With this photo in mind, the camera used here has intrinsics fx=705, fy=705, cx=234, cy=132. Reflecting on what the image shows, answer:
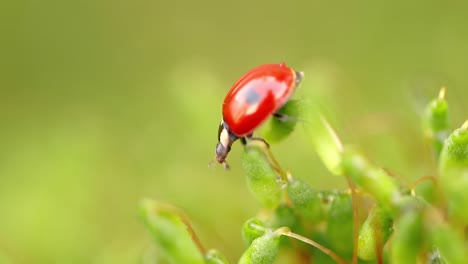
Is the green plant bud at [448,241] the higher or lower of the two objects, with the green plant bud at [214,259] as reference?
lower

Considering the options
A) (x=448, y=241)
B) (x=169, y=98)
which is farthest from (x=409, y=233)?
(x=169, y=98)

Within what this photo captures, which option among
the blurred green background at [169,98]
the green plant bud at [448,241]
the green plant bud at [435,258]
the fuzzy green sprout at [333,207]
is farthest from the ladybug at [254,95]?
the green plant bud at [448,241]

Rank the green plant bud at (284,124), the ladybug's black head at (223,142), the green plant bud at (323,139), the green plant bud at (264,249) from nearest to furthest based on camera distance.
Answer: the green plant bud at (264,249) → the green plant bud at (323,139) → the green plant bud at (284,124) → the ladybug's black head at (223,142)

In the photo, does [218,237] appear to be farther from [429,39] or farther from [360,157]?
[429,39]

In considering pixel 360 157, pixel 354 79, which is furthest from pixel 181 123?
pixel 360 157

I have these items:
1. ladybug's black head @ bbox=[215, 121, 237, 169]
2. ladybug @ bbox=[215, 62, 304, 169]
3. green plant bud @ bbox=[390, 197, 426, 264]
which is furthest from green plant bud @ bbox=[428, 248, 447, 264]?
ladybug's black head @ bbox=[215, 121, 237, 169]

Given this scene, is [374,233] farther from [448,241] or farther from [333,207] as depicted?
[448,241]

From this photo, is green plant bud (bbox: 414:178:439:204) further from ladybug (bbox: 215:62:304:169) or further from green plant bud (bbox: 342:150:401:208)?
ladybug (bbox: 215:62:304:169)

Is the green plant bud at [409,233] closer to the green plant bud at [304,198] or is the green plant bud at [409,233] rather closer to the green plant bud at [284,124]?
the green plant bud at [304,198]
